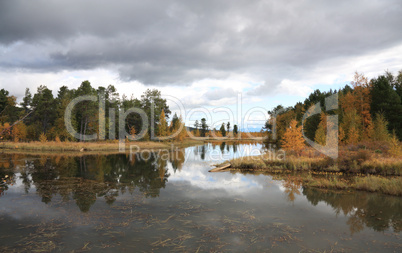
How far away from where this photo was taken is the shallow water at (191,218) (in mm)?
7379

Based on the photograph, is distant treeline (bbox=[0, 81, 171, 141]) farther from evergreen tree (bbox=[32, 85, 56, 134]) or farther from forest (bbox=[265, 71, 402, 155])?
forest (bbox=[265, 71, 402, 155])

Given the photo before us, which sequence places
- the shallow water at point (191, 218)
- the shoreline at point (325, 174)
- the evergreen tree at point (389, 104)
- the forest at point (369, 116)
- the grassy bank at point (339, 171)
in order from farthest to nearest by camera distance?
the evergreen tree at point (389, 104), the forest at point (369, 116), the grassy bank at point (339, 171), the shoreline at point (325, 174), the shallow water at point (191, 218)

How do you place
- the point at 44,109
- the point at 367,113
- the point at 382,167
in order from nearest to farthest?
1. the point at 382,167
2. the point at 367,113
3. the point at 44,109

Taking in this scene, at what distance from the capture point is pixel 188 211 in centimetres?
1056

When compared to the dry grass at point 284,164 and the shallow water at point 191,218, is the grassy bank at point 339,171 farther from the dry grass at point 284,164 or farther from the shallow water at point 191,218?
the shallow water at point 191,218

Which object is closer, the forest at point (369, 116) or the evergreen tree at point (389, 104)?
the forest at point (369, 116)

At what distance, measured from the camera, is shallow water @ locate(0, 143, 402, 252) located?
7.38 metres

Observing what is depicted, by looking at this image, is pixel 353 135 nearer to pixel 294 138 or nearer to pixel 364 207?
pixel 294 138

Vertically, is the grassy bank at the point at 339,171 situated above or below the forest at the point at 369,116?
below

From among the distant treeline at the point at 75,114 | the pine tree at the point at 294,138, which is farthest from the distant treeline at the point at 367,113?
the distant treeline at the point at 75,114

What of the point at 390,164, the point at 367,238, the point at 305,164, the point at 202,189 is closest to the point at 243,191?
the point at 202,189

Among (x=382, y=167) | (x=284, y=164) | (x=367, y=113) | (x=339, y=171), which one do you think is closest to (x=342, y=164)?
(x=339, y=171)

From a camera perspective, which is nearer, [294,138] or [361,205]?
[361,205]

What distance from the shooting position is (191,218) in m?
9.64
